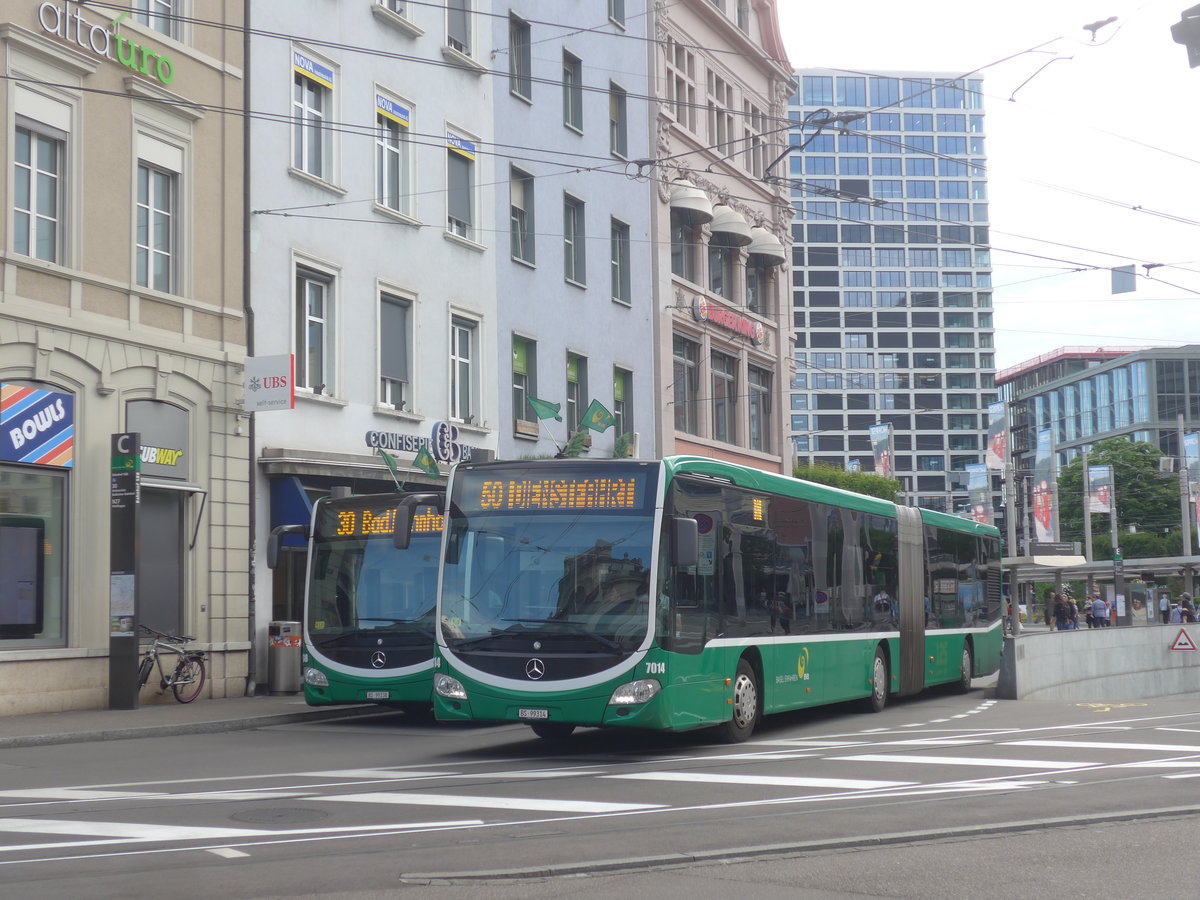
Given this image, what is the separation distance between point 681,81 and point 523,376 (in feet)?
36.9

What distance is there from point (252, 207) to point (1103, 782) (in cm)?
1631

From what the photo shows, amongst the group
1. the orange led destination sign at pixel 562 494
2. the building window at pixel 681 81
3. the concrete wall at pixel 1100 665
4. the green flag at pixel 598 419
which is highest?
the building window at pixel 681 81

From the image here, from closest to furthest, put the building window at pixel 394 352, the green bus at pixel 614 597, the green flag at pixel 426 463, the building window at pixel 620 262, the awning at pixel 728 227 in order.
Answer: the green bus at pixel 614 597 → the green flag at pixel 426 463 → the building window at pixel 394 352 → the building window at pixel 620 262 → the awning at pixel 728 227

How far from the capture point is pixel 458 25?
30.6 m

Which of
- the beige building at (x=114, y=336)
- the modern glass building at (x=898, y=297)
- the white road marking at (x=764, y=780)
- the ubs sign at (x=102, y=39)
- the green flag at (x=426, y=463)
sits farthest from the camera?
the modern glass building at (x=898, y=297)

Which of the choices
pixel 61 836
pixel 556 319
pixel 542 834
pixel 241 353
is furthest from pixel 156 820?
pixel 556 319

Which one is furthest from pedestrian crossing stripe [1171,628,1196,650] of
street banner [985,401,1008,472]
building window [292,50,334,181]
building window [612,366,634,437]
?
street banner [985,401,1008,472]

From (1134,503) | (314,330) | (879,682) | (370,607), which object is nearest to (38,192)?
(314,330)

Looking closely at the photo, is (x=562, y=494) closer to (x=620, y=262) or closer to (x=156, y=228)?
(x=156, y=228)

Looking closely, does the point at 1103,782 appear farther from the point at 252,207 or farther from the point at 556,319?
the point at 556,319

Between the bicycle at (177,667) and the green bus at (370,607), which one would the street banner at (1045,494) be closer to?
the bicycle at (177,667)

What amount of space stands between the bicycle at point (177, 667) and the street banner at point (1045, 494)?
170 feet

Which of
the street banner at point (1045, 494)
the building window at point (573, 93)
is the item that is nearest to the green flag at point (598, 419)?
the building window at point (573, 93)

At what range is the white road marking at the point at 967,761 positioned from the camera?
1307cm
